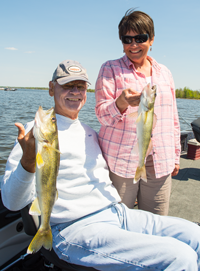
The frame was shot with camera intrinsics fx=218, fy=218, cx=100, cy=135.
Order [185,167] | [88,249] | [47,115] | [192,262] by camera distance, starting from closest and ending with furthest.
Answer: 1. [47,115]
2. [192,262]
3. [88,249]
4. [185,167]

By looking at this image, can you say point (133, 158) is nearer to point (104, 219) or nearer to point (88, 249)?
point (104, 219)

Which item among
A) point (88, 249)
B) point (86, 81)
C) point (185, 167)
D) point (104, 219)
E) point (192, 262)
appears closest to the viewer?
point (192, 262)

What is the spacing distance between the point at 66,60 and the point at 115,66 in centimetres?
55

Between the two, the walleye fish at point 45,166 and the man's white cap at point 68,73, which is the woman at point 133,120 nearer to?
the man's white cap at point 68,73

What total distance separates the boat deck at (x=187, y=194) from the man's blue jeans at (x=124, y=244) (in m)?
2.16

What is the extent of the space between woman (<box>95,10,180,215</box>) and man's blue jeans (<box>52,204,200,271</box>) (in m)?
0.55

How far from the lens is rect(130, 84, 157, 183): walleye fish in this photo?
68.9 inches

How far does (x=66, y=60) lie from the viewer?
240 centimetres

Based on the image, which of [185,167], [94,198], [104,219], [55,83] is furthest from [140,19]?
[185,167]

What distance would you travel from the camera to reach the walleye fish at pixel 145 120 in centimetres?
175

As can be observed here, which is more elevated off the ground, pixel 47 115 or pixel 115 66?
pixel 115 66

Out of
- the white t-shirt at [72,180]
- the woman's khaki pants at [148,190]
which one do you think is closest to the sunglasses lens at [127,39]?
the white t-shirt at [72,180]

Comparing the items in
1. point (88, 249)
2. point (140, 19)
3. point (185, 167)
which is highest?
point (140, 19)

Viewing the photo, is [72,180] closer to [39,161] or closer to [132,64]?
[39,161]
